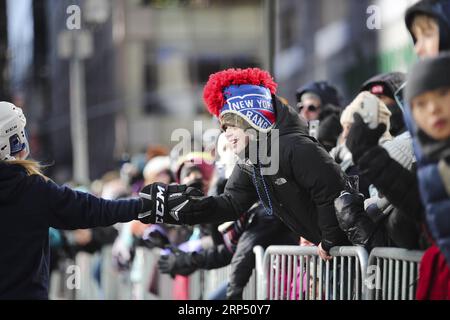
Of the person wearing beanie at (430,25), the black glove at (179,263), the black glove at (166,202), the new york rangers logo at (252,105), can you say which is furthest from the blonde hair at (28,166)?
the black glove at (179,263)

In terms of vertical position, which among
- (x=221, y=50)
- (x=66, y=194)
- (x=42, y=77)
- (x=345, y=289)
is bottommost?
(x=42, y=77)

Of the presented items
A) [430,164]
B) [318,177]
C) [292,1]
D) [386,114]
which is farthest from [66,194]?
[292,1]

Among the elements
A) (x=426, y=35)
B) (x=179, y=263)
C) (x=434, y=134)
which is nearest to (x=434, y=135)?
(x=434, y=134)

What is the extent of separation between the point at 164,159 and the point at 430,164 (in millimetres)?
6717

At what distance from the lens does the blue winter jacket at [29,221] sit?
5535 mm

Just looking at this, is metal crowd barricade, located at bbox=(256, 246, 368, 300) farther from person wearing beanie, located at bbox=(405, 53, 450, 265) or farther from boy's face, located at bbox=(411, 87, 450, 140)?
boy's face, located at bbox=(411, 87, 450, 140)

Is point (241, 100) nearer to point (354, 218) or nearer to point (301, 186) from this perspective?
point (301, 186)

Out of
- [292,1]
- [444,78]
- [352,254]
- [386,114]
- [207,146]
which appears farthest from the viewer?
[292,1]

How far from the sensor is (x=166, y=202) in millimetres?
6176

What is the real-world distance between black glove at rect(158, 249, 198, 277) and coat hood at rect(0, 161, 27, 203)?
2959 mm

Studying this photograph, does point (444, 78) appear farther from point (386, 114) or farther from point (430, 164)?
point (386, 114)

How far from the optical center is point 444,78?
4102mm

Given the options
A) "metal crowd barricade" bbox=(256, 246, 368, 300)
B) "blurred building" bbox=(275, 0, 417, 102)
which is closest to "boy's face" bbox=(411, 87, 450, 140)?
"metal crowd barricade" bbox=(256, 246, 368, 300)

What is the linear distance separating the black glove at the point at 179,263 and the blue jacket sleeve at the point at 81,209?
2558mm
